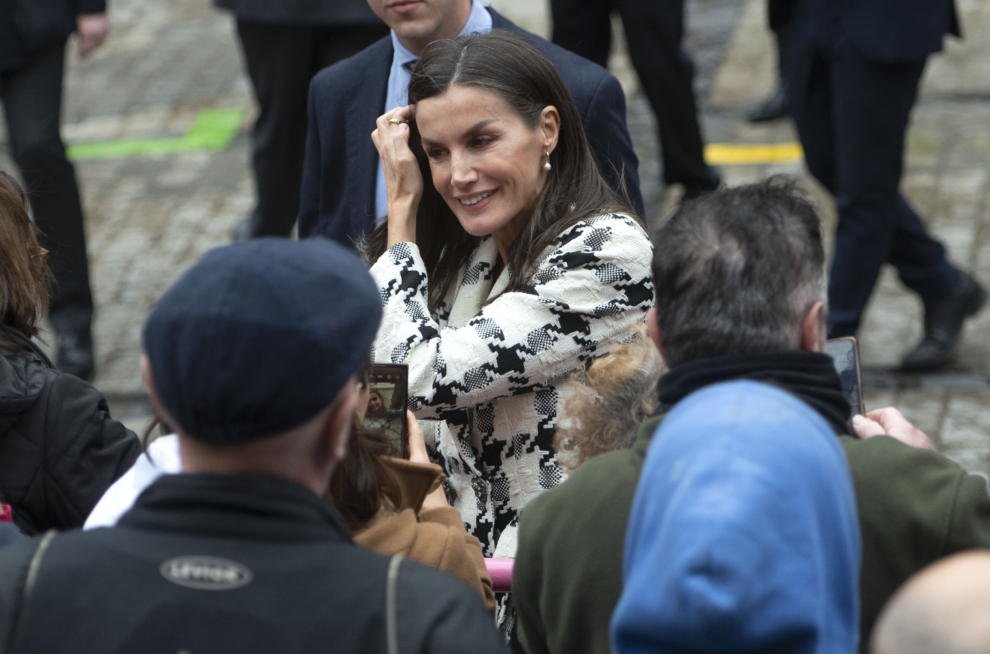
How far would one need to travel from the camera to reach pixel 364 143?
11.0 ft

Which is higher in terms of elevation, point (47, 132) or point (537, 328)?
point (537, 328)

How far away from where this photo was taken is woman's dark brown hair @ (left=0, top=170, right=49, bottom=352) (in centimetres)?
238

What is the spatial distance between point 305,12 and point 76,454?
112 inches

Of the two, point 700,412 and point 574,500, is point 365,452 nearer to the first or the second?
point 574,500

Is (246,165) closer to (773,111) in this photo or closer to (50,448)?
(773,111)

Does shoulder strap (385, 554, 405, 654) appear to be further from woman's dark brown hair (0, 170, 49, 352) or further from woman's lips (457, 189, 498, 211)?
woman's lips (457, 189, 498, 211)

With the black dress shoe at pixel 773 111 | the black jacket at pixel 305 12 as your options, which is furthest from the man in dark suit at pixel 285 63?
the black dress shoe at pixel 773 111

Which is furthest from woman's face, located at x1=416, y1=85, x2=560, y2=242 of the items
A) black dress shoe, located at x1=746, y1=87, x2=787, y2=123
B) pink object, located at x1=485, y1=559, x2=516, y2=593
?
black dress shoe, located at x1=746, y1=87, x2=787, y2=123

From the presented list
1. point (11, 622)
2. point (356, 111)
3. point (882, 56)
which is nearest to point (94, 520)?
point (11, 622)

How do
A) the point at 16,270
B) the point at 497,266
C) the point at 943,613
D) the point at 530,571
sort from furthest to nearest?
1. the point at 497,266
2. the point at 16,270
3. the point at 530,571
4. the point at 943,613

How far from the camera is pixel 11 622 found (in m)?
1.41

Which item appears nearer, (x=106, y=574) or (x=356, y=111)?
(x=106, y=574)

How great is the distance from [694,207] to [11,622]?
108 cm

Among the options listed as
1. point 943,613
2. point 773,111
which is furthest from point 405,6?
point 773,111
